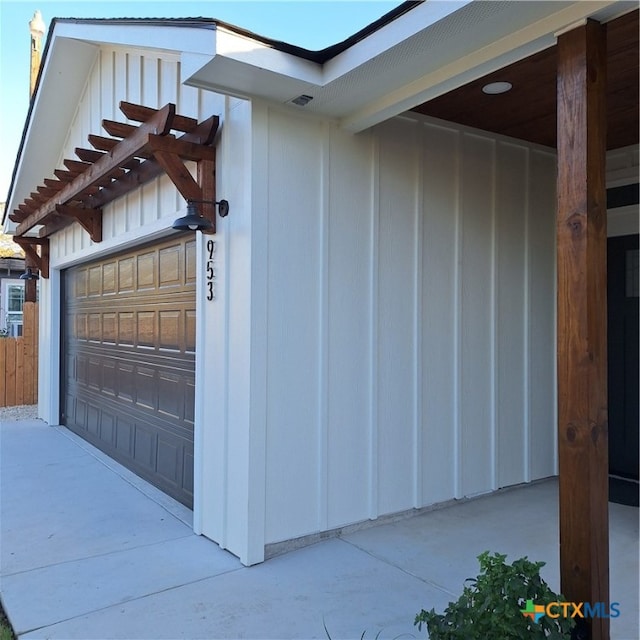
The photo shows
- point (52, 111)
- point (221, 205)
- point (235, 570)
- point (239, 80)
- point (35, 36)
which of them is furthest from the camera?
point (35, 36)

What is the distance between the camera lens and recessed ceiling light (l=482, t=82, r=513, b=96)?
353cm

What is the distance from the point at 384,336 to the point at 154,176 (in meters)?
2.43

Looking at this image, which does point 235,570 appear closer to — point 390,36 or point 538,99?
point 390,36

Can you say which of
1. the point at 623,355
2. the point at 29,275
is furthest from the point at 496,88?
the point at 29,275

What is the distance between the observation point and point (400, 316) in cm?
418

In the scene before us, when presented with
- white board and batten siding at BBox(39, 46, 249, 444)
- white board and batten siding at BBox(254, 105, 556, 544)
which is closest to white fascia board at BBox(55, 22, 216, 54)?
white board and batten siding at BBox(39, 46, 249, 444)

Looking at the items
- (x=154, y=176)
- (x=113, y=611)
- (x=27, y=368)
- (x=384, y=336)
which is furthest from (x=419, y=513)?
(x=27, y=368)

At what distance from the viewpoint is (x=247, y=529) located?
3430mm

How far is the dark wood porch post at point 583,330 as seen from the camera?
2270mm

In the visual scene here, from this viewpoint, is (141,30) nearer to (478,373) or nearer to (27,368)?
(478,373)

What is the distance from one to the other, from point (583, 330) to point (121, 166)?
12.7 ft

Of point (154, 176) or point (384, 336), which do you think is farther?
point (154, 176)

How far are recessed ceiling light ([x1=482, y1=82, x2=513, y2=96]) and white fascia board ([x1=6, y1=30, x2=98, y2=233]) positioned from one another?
4541 mm

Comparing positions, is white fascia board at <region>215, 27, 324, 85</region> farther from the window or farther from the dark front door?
the window
